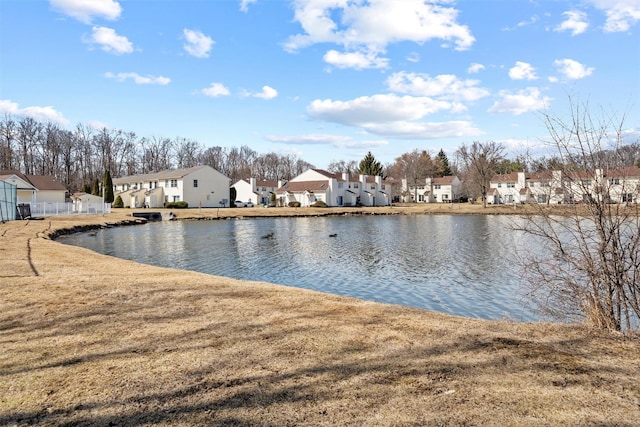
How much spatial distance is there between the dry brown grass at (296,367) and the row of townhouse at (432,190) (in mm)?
85530

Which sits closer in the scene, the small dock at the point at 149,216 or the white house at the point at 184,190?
the small dock at the point at 149,216

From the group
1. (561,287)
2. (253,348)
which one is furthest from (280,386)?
(561,287)

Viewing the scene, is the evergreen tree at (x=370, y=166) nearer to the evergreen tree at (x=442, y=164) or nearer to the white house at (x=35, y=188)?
the evergreen tree at (x=442, y=164)

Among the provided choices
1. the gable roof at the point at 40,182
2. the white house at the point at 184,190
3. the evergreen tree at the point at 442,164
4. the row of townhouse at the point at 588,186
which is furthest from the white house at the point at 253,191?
the row of townhouse at the point at 588,186

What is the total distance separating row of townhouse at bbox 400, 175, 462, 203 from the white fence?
61977 millimetres

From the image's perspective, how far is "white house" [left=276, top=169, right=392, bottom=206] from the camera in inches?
2864

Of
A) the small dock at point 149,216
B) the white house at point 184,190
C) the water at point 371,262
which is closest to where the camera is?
the water at point 371,262

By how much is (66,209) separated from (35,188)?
8.58 meters

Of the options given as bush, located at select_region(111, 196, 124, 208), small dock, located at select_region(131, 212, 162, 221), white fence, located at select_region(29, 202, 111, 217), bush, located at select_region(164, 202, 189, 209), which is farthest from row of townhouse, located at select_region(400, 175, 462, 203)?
white fence, located at select_region(29, 202, 111, 217)

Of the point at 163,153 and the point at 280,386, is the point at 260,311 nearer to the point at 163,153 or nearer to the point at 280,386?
the point at 280,386

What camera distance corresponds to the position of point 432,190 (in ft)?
302

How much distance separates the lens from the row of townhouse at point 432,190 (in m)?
89.2

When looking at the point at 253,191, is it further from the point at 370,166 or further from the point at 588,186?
the point at 588,186

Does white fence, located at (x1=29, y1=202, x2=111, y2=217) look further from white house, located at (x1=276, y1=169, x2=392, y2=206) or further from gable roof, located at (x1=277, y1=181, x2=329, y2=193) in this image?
gable roof, located at (x1=277, y1=181, x2=329, y2=193)
